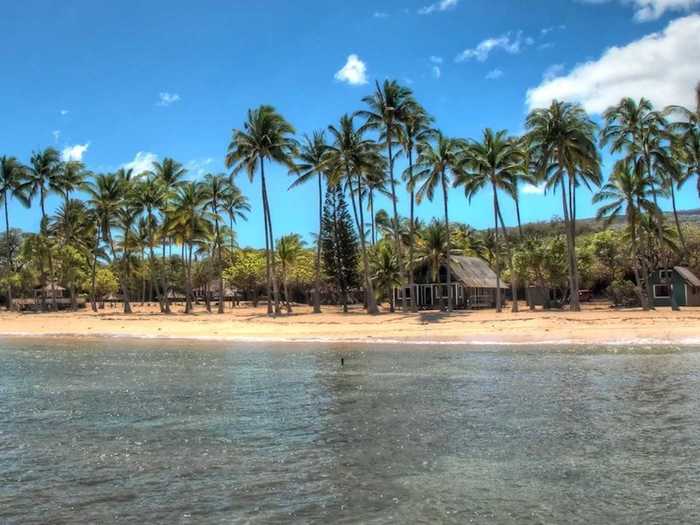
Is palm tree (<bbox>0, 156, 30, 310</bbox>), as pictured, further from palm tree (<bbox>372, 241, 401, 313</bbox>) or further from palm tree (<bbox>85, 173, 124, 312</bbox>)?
palm tree (<bbox>372, 241, 401, 313</bbox>)

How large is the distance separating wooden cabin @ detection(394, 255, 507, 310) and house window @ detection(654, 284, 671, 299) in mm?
12918

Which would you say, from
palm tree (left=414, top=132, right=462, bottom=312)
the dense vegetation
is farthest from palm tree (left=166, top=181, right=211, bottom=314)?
palm tree (left=414, top=132, right=462, bottom=312)

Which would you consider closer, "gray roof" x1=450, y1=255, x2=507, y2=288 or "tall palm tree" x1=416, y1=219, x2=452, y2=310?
"tall palm tree" x1=416, y1=219, x2=452, y2=310

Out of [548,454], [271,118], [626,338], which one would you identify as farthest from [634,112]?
[548,454]

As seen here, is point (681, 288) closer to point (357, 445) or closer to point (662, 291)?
point (662, 291)

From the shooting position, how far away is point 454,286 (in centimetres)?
5253

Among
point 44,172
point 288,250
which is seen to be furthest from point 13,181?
point 288,250

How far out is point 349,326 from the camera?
116ft

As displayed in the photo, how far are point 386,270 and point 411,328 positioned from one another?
18089mm

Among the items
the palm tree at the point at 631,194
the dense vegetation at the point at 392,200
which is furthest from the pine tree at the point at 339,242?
the palm tree at the point at 631,194

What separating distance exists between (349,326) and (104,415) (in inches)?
934

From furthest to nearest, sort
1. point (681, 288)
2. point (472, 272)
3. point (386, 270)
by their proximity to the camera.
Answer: point (472, 272) → point (386, 270) → point (681, 288)

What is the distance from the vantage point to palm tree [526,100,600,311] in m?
37.0

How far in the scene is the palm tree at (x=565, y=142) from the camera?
3703 cm
